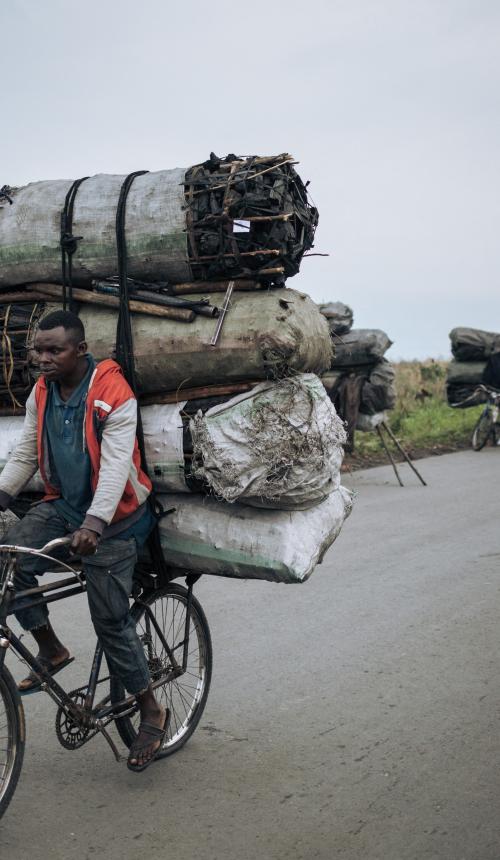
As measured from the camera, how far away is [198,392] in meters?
4.04

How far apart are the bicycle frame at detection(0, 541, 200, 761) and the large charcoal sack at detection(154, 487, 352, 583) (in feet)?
0.81

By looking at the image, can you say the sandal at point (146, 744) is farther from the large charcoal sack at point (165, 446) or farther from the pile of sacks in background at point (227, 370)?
the large charcoal sack at point (165, 446)

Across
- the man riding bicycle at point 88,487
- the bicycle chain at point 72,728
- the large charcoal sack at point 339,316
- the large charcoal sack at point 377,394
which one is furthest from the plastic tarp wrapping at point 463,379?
the bicycle chain at point 72,728

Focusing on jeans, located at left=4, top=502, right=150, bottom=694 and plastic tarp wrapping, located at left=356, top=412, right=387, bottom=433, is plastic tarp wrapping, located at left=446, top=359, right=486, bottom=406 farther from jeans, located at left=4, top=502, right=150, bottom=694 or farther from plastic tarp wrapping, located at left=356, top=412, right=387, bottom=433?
jeans, located at left=4, top=502, right=150, bottom=694

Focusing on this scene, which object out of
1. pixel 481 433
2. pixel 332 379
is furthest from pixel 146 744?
pixel 481 433

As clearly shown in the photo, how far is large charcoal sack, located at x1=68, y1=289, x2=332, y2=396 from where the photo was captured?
152 inches

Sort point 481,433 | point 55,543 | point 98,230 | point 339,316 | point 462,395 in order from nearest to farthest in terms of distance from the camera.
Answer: point 55,543 < point 98,230 < point 339,316 < point 481,433 < point 462,395

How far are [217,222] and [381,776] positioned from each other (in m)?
2.30

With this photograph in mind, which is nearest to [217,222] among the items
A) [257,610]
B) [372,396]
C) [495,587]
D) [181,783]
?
[181,783]

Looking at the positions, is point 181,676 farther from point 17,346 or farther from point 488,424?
point 488,424

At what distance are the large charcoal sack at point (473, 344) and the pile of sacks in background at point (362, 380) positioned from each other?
5.43m

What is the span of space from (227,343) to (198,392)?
10.4 inches

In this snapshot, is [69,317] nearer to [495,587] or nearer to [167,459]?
[167,459]

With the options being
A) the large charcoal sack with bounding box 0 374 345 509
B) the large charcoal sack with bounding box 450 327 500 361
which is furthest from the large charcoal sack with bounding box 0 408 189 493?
the large charcoal sack with bounding box 450 327 500 361
